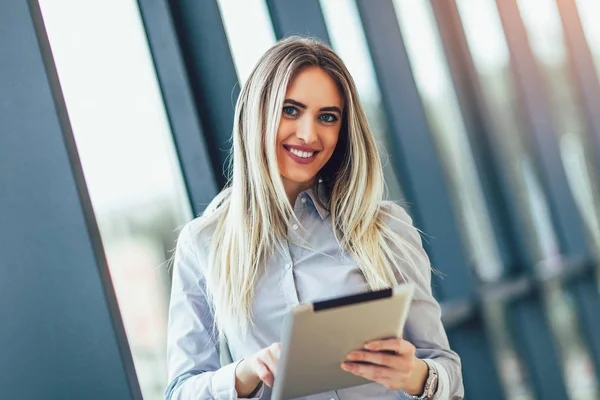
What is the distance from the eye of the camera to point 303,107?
2084 mm

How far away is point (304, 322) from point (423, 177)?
2496 millimetres

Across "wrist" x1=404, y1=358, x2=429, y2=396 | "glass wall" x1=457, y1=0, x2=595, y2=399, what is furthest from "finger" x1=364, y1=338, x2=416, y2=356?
"glass wall" x1=457, y1=0, x2=595, y2=399

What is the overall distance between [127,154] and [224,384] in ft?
2.88

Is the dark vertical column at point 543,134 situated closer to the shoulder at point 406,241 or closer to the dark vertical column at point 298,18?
the dark vertical column at point 298,18

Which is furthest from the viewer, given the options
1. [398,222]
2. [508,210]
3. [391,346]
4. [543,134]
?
[543,134]

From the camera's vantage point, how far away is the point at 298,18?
311cm

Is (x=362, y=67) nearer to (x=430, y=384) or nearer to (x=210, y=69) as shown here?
(x=210, y=69)

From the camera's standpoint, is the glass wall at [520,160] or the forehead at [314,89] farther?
the glass wall at [520,160]

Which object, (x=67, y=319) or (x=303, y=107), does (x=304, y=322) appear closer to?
(x=67, y=319)

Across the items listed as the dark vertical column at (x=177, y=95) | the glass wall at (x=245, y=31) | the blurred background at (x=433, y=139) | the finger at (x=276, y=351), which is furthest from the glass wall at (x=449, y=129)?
the finger at (x=276, y=351)

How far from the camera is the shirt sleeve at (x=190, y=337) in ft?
6.15

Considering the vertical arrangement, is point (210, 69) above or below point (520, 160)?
above

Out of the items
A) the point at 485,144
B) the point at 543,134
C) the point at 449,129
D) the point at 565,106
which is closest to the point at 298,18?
the point at 449,129

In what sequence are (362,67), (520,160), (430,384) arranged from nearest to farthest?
(430,384)
(362,67)
(520,160)
